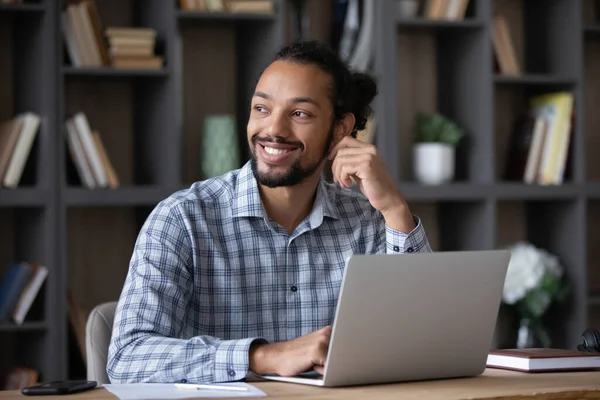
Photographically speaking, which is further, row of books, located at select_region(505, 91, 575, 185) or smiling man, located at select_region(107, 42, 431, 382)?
row of books, located at select_region(505, 91, 575, 185)

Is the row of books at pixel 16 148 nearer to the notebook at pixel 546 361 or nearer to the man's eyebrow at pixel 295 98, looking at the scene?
the man's eyebrow at pixel 295 98

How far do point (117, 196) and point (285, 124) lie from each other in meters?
1.35

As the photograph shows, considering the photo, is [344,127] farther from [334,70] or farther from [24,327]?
[24,327]

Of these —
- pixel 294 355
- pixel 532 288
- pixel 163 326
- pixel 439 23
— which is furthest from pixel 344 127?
pixel 532 288

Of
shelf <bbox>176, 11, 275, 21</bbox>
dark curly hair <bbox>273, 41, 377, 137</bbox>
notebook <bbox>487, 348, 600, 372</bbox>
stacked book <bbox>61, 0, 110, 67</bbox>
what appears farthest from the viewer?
shelf <bbox>176, 11, 275, 21</bbox>

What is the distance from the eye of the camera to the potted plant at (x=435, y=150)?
3.76 meters

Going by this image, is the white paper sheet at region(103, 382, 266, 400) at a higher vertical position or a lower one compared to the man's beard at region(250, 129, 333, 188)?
lower

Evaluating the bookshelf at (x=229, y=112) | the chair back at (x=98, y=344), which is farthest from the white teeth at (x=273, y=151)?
the bookshelf at (x=229, y=112)

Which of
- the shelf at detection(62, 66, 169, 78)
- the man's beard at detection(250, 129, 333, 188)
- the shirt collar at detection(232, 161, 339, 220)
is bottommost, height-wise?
the shirt collar at detection(232, 161, 339, 220)

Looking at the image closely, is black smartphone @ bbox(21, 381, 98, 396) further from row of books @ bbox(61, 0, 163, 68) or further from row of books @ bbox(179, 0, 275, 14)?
row of books @ bbox(179, 0, 275, 14)

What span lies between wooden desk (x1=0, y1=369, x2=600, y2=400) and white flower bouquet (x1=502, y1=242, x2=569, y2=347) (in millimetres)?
2034

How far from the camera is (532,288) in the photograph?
3.76m

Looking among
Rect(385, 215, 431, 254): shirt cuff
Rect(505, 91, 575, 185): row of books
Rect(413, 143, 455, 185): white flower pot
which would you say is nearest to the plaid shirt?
Rect(385, 215, 431, 254): shirt cuff

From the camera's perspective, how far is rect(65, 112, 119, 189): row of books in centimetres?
333
